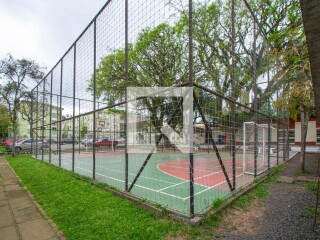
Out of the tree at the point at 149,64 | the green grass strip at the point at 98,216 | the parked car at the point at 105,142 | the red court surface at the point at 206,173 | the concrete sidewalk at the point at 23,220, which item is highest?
the tree at the point at 149,64

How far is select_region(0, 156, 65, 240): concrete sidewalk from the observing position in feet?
10.1

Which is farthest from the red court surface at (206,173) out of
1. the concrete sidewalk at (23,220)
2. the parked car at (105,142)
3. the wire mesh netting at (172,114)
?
the concrete sidewalk at (23,220)

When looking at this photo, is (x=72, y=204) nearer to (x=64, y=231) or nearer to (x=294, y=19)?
(x=64, y=231)

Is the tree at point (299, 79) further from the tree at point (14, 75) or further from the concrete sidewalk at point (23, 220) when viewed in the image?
the tree at point (14, 75)

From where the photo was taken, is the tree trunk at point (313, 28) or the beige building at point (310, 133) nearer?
the tree trunk at point (313, 28)

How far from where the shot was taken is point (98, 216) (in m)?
3.53

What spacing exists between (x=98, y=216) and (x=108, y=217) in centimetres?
19

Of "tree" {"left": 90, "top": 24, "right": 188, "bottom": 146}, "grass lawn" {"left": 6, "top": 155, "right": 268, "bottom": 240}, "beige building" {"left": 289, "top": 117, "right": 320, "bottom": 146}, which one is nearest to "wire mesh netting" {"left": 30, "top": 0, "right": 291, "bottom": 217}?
"grass lawn" {"left": 6, "top": 155, "right": 268, "bottom": 240}

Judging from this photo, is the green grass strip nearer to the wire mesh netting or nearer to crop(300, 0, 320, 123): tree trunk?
the wire mesh netting

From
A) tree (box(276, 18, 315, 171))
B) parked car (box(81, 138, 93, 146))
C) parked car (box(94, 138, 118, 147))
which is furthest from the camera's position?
parked car (box(81, 138, 93, 146))

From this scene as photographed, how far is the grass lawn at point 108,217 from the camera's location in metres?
2.93

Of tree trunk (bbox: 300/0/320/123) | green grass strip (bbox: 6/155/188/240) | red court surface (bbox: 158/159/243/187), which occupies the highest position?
tree trunk (bbox: 300/0/320/123)

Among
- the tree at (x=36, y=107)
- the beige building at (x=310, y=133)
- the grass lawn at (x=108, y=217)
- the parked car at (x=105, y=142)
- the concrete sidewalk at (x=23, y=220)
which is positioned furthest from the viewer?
the beige building at (x=310, y=133)

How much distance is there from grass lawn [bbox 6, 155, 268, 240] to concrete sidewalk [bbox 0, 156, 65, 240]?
133 millimetres
